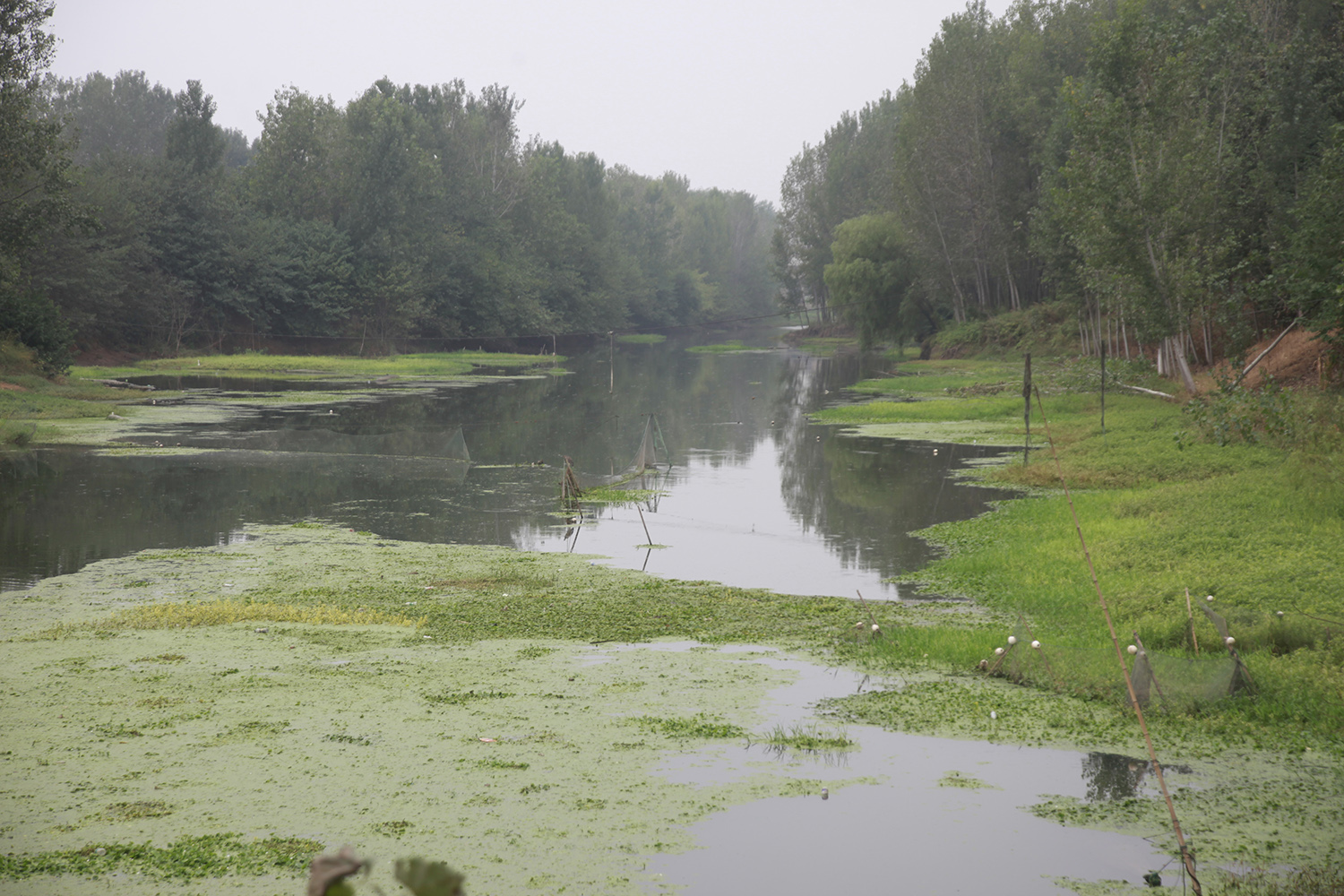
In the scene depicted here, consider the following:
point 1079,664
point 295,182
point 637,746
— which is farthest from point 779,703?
point 295,182

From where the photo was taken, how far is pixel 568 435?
3544 centimetres

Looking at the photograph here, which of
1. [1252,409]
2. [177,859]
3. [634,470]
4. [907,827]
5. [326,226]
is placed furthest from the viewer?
[326,226]

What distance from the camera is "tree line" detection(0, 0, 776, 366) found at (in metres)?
43.1

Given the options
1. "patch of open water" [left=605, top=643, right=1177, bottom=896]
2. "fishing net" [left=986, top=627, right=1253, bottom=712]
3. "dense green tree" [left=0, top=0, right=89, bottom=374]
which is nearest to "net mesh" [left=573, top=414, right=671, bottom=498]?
"fishing net" [left=986, top=627, right=1253, bottom=712]

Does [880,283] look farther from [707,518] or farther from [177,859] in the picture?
[177,859]

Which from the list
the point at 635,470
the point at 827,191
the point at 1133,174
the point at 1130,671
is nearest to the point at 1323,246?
the point at 1133,174

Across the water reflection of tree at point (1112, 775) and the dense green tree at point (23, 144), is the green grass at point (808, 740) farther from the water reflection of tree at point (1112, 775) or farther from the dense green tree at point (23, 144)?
the dense green tree at point (23, 144)

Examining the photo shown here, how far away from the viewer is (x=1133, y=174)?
3094 centimetres

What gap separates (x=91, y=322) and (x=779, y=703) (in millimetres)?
59672

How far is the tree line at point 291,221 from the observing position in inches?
1698

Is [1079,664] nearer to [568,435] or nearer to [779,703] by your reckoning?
[779,703]

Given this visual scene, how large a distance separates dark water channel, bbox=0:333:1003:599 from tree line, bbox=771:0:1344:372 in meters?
8.08

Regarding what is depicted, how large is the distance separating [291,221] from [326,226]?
276cm

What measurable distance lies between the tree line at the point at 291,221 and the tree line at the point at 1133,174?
107 feet
